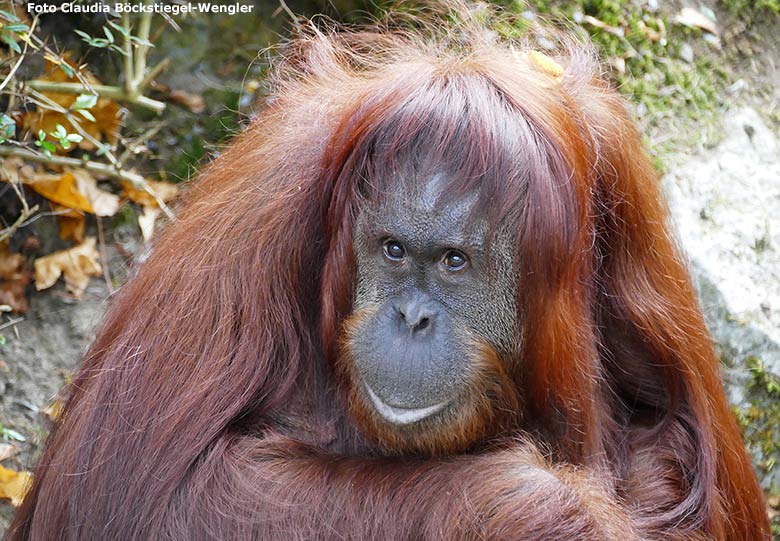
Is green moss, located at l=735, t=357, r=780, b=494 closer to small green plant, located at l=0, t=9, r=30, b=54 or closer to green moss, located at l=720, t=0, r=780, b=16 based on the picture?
green moss, located at l=720, t=0, r=780, b=16

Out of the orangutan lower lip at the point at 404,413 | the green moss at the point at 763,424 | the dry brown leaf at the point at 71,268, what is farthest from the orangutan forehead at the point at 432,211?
the dry brown leaf at the point at 71,268

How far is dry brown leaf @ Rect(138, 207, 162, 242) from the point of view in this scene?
4434mm

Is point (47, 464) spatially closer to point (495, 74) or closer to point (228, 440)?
point (228, 440)

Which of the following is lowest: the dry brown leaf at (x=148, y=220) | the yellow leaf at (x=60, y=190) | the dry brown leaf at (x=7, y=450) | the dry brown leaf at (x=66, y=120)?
the dry brown leaf at (x=7, y=450)

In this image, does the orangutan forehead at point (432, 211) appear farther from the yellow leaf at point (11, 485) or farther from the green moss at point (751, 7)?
the green moss at point (751, 7)

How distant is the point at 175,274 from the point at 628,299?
124 centimetres

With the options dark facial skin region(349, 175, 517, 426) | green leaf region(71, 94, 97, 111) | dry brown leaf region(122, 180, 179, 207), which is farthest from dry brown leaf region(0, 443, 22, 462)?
dark facial skin region(349, 175, 517, 426)

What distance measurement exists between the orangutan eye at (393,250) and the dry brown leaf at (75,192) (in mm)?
2082

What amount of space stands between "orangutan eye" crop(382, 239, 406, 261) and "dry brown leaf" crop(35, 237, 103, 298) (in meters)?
2.02

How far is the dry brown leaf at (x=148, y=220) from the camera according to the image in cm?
443

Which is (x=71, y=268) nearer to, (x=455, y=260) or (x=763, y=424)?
(x=455, y=260)

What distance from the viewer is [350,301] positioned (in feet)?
9.22

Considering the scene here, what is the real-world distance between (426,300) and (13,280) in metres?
2.22

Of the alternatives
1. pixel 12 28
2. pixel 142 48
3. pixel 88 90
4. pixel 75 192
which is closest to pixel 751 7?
pixel 142 48
